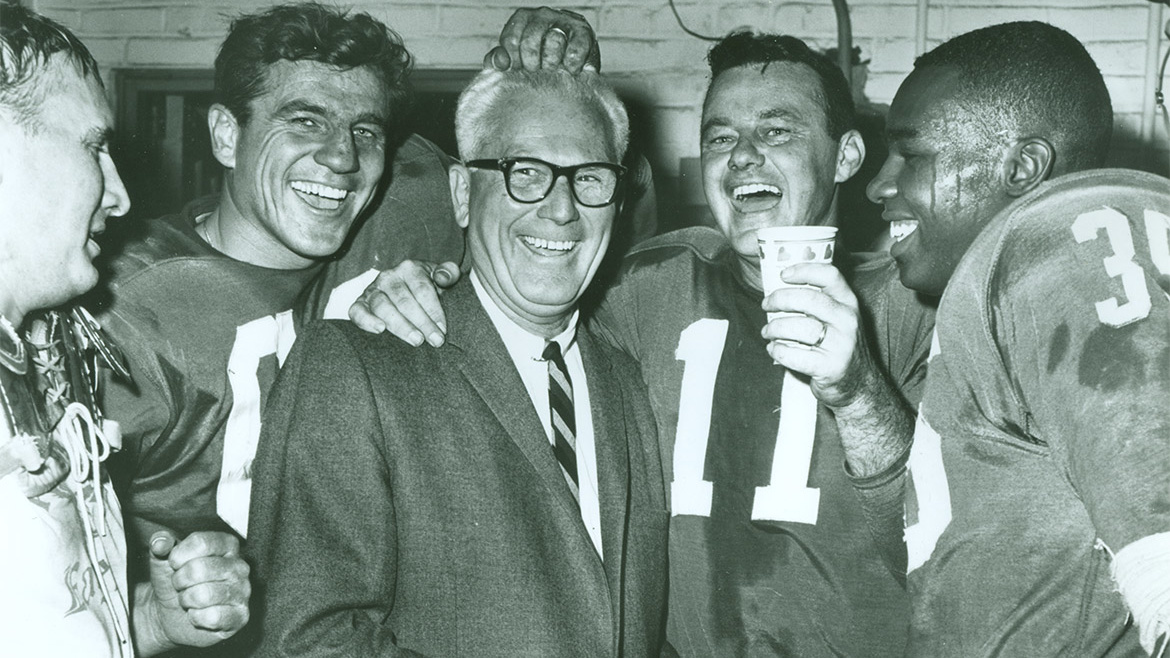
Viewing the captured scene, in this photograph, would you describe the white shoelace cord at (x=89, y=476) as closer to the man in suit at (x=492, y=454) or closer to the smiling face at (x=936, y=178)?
the man in suit at (x=492, y=454)

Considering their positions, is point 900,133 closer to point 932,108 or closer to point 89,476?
point 932,108

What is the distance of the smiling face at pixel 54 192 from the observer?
148cm

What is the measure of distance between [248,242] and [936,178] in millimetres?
1597

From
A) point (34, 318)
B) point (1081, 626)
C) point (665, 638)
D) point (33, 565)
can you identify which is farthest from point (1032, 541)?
point (34, 318)

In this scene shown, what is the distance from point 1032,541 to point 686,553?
824 mm

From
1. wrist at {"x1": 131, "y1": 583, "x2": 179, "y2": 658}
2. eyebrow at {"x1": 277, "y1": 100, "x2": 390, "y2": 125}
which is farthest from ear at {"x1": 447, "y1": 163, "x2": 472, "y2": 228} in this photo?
wrist at {"x1": 131, "y1": 583, "x2": 179, "y2": 658}

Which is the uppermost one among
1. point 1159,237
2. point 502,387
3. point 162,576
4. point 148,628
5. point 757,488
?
point 1159,237

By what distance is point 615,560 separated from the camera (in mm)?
1923

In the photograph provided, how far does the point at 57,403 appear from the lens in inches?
61.9

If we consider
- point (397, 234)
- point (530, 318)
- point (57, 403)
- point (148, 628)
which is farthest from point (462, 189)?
point (148, 628)

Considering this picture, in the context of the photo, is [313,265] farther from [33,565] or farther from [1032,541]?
[1032,541]

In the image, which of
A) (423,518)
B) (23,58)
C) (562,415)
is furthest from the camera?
(562,415)

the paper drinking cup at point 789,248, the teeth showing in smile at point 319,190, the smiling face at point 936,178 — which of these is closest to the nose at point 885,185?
the smiling face at point 936,178

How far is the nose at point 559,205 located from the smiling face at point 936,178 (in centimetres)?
61
